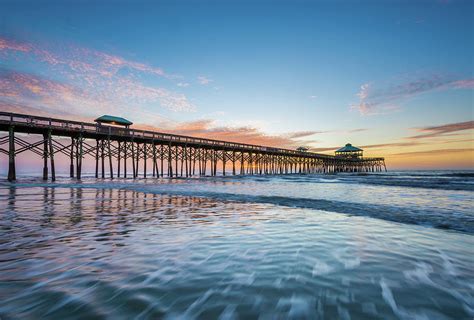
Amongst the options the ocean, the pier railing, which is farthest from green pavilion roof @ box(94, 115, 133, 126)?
the ocean

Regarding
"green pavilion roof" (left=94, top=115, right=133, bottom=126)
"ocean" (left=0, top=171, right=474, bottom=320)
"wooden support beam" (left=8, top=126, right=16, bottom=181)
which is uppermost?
"green pavilion roof" (left=94, top=115, right=133, bottom=126)

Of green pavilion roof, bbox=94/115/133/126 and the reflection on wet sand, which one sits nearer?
the reflection on wet sand

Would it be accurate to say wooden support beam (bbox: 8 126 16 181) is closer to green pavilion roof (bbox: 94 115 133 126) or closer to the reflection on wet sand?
green pavilion roof (bbox: 94 115 133 126)

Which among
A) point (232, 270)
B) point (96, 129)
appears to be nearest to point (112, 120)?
point (96, 129)

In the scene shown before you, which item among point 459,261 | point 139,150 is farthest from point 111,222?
point 139,150

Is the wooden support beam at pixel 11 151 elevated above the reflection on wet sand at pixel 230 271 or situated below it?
above

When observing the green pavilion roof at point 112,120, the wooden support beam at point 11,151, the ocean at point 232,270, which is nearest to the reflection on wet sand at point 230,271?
the ocean at point 232,270

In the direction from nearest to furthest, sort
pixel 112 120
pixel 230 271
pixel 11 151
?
pixel 230 271 < pixel 11 151 < pixel 112 120

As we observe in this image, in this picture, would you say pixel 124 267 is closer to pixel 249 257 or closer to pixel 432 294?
pixel 249 257

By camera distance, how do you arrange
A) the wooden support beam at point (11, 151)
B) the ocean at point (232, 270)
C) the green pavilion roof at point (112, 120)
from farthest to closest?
the green pavilion roof at point (112, 120) < the wooden support beam at point (11, 151) < the ocean at point (232, 270)

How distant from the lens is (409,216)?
21.2 feet

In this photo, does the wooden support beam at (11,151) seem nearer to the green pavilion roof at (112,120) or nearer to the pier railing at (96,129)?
the pier railing at (96,129)

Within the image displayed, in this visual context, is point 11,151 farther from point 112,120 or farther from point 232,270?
point 232,270

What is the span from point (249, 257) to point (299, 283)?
2.95 ft
